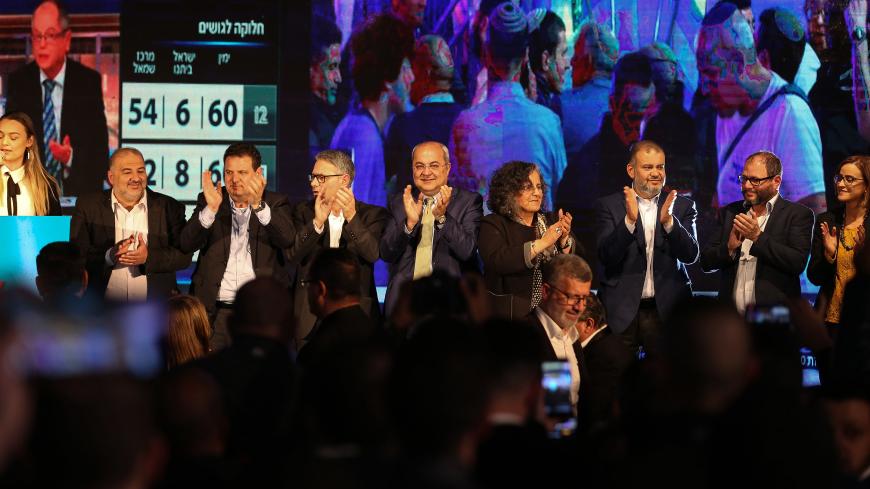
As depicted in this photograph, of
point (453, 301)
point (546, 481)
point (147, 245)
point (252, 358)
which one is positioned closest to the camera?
point (546, 481)

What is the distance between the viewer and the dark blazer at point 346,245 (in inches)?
236

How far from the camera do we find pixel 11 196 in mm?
6117

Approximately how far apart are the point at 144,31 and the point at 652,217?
3.25 meters

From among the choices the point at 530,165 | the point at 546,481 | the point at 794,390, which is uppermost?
the point at 530,165

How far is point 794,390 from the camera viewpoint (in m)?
2.58

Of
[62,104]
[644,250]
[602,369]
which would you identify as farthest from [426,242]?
[62,104]

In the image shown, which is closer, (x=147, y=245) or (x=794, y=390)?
(x=794, y=390)

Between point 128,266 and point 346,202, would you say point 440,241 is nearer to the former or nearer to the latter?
point 346,202

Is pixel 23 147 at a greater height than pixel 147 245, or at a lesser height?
greater

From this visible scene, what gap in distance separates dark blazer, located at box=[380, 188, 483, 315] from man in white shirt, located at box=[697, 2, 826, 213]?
203 cm

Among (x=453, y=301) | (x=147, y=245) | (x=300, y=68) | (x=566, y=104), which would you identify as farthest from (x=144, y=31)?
(x=453, y=301)

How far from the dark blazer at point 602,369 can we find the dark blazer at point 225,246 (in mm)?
1792

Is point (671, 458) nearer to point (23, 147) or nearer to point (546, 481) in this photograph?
point (546, 481)

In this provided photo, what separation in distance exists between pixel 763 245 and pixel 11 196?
151 inches
